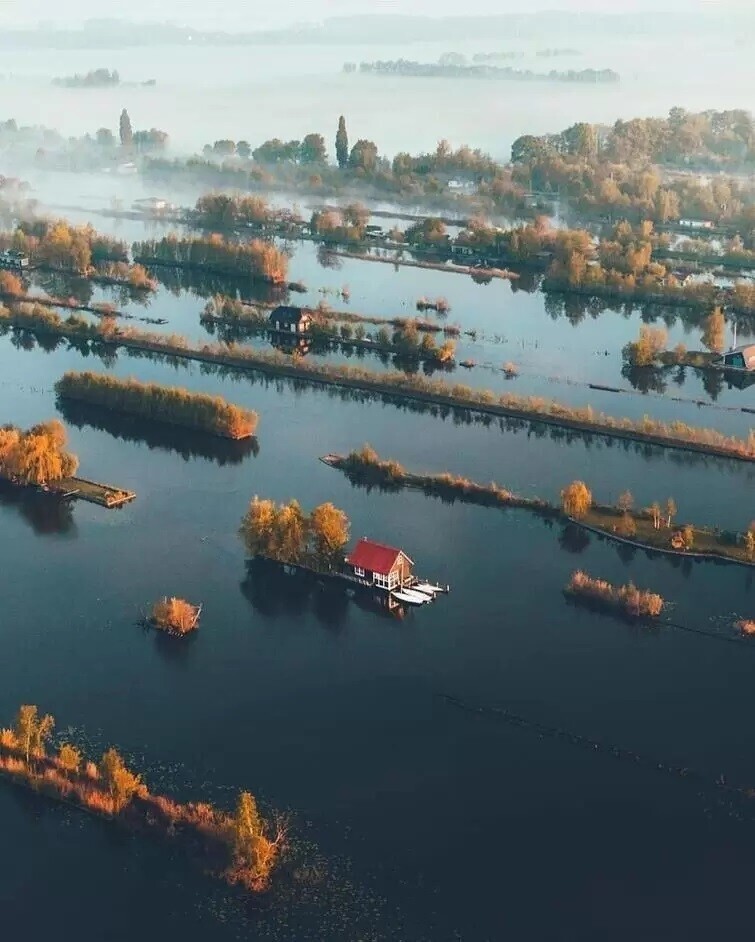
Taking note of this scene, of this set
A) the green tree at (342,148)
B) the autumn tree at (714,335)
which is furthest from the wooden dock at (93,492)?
the green tree at (342,148)

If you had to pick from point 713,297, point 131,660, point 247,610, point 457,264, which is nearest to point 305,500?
point 247,610

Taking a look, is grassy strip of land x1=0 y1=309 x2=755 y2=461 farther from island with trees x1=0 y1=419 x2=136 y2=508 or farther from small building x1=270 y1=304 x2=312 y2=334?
island with trees x1=0 y1=419 x2=136 y2=508

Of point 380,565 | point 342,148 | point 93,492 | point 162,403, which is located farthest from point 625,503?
point 342,148

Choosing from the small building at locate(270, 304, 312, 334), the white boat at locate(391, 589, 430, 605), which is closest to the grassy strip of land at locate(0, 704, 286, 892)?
the white boat at locate(391, 589, 430, 605)

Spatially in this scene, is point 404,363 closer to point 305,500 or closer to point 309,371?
point 309,371

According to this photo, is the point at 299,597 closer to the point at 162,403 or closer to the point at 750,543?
the point at 750,543

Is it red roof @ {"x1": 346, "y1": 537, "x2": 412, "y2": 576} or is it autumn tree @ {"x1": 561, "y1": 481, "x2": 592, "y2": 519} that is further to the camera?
autumn tree @ {"x1": 561, "y1": 481, "x2": 592, "y2": 519}
